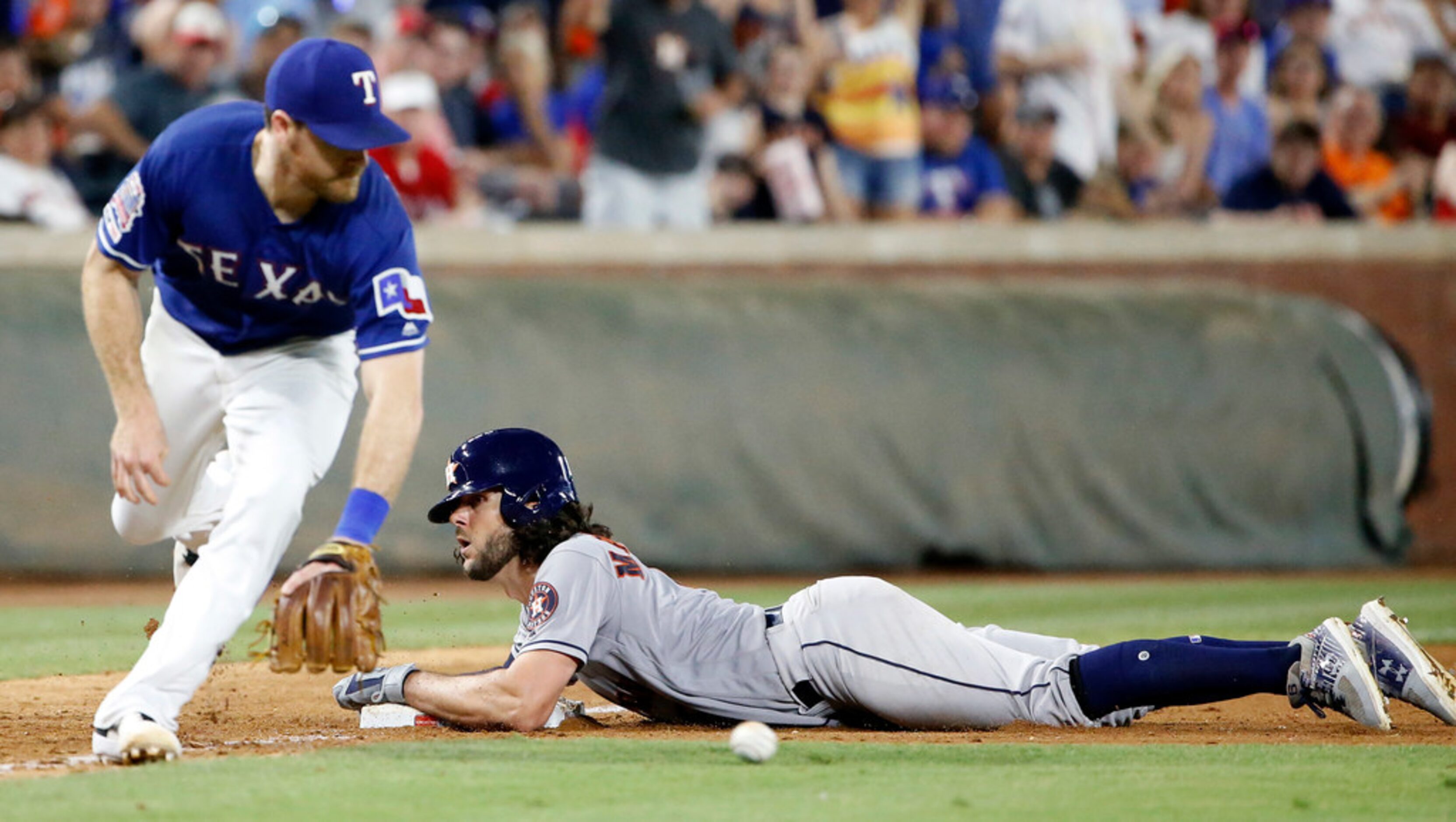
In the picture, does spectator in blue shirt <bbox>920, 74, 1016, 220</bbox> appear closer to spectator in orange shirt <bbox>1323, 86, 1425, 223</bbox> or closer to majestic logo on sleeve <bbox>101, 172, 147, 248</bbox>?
spectator in orange shirt <bbox>1323, 86, 1425, 223</bbox>

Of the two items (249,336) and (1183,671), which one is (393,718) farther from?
(1183,671)

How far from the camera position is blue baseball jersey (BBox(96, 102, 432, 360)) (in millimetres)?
4695

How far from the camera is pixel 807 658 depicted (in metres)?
4.81

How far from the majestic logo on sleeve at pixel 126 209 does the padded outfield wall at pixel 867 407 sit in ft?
18.5

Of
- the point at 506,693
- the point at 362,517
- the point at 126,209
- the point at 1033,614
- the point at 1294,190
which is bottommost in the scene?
the point at 1033,614

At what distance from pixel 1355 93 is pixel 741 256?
519 cm

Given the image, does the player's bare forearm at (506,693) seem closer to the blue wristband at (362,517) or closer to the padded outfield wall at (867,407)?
the blue wristband at (362,517)

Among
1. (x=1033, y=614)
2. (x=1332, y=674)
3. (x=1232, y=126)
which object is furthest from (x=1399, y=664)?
(x=1232, y=126)

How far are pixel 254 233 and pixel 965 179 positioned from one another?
912 cm

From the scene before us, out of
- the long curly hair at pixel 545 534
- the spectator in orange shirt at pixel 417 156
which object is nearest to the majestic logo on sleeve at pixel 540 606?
the long curly hair at pixel 545 534

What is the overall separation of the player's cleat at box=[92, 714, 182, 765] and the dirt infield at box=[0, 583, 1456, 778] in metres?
0.06

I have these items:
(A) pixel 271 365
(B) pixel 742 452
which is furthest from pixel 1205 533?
(A) pixel 271 365

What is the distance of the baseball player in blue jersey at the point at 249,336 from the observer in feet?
14.5

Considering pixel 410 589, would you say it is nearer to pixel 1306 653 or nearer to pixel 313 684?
pixel 313 684
